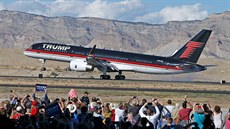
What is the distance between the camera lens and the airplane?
250 ft

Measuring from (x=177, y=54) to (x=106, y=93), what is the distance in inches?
1092

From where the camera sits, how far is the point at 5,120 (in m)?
14.4

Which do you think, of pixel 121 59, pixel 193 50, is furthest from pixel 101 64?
pixel 193 50

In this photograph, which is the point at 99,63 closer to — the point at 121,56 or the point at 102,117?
the point at 121,56

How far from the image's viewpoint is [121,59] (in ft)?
257

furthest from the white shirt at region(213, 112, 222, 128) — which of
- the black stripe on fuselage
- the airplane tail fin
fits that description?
the airplane tail fin

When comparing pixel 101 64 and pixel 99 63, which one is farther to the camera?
pixel 101 64

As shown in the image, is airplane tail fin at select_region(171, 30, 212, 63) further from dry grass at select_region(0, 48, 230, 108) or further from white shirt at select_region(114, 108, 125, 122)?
white shirt at select_region(114, 108, 125, 122)

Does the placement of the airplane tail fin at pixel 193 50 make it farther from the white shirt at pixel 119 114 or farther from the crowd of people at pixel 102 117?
the white shirt at pixel 119 114

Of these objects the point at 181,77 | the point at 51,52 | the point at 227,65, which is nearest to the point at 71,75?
the point at 181,77

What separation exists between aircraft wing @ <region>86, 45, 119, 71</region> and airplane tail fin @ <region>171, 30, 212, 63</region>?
8173mm

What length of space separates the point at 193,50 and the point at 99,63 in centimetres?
1195

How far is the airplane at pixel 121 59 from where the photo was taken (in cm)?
7606

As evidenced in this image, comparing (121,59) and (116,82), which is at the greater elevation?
(121,59)
